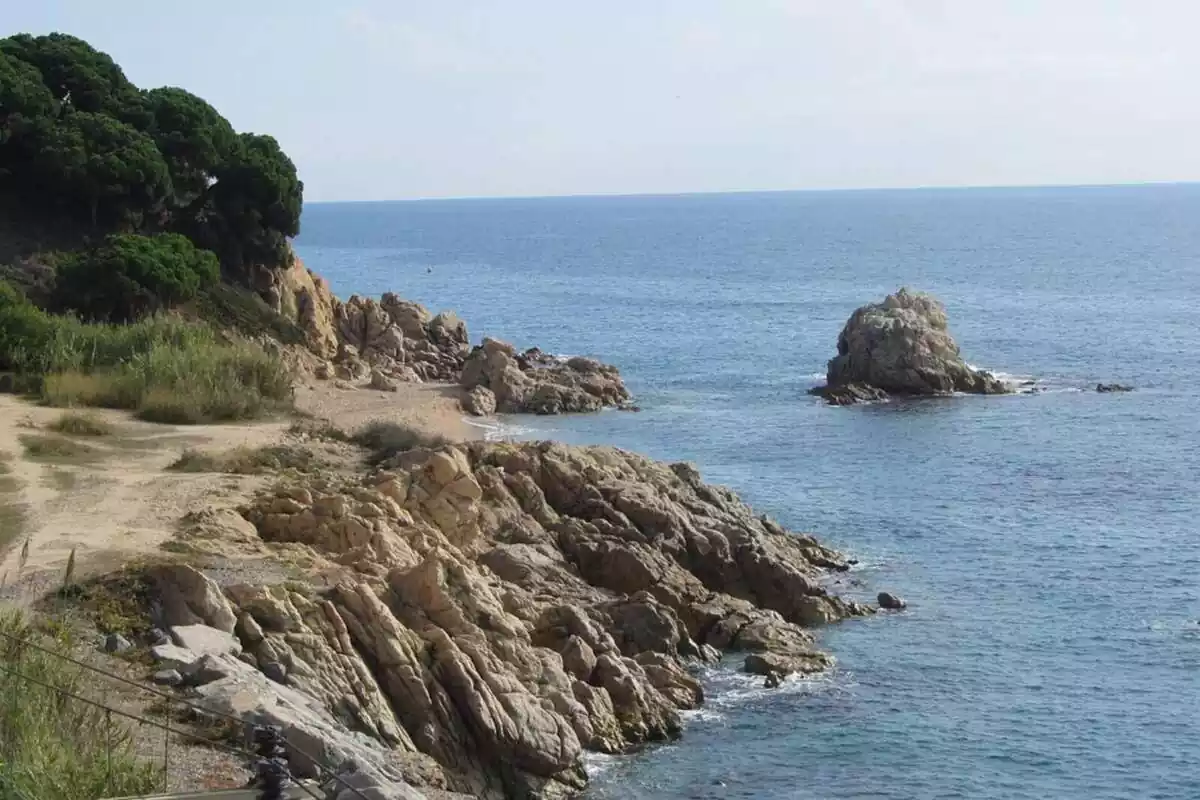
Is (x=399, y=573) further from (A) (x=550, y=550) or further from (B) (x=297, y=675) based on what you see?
(A) (x=550, y=550)

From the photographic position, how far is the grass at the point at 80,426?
41.3 meters

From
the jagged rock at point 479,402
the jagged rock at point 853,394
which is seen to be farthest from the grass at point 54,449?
the jagged rock at point 853,394

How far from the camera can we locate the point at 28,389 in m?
47.6

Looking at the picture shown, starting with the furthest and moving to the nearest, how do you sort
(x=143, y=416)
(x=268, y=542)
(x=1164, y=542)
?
(x=1164, y=542)
(x=143, y=416)
(x=268, y=542)

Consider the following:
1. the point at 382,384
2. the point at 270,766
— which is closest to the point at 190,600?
the point at 270,766

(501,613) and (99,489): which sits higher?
(99,489)

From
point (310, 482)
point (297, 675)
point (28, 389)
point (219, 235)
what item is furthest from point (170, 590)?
point (219, 235)

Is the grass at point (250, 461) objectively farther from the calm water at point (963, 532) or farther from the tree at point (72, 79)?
the tree at point (72, 79)

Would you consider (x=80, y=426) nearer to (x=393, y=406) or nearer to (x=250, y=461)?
(x=250, y=461)

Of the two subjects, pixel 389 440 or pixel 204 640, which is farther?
pixel 389 440

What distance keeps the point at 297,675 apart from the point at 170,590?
8.81 feet

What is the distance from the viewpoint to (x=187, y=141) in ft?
233

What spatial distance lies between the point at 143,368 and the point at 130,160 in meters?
22.3

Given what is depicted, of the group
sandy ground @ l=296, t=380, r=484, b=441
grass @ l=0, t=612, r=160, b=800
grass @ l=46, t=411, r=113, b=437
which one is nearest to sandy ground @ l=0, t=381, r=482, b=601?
grass @ l=46, t=411, r=113, b=437
